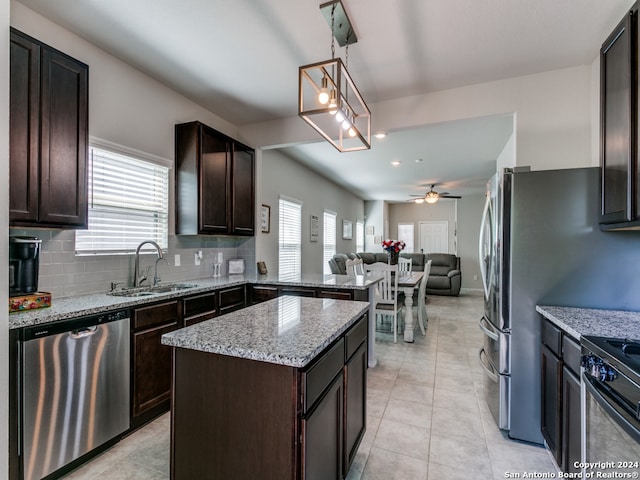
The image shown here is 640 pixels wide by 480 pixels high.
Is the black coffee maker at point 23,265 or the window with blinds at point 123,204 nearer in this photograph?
the black coffee maker at point 23,265

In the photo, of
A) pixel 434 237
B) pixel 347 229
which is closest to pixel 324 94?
pixel 347 229

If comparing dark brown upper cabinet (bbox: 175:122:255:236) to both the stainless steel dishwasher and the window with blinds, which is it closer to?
the window with blinds

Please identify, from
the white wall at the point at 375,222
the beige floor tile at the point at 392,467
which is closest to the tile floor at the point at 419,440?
the beige floor tile at the point at 392,467

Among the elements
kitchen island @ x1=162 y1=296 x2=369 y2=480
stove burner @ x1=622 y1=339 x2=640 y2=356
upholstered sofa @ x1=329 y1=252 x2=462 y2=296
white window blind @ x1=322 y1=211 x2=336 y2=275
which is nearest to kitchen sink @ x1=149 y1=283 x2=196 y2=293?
kitchen island @ x1=162 y1=296 x2=369 y2=480

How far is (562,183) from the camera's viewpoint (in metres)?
1.94

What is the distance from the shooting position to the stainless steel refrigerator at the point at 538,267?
1872 millimetres

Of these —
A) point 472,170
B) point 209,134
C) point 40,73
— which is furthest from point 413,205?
point 40,73

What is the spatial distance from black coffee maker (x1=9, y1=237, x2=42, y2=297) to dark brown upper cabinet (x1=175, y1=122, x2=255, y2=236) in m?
1.29

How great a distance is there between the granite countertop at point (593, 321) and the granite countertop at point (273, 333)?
1.02m

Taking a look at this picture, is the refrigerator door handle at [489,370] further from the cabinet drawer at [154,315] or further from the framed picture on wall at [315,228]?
the framed picture on wall at [315,228]

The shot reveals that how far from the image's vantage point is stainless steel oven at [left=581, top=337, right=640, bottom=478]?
3.27 feet

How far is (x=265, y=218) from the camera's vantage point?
4488 mm

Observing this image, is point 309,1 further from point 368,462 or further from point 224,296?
point 368,462

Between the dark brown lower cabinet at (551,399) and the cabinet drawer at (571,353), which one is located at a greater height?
the cabinet drawer at (571,353)
